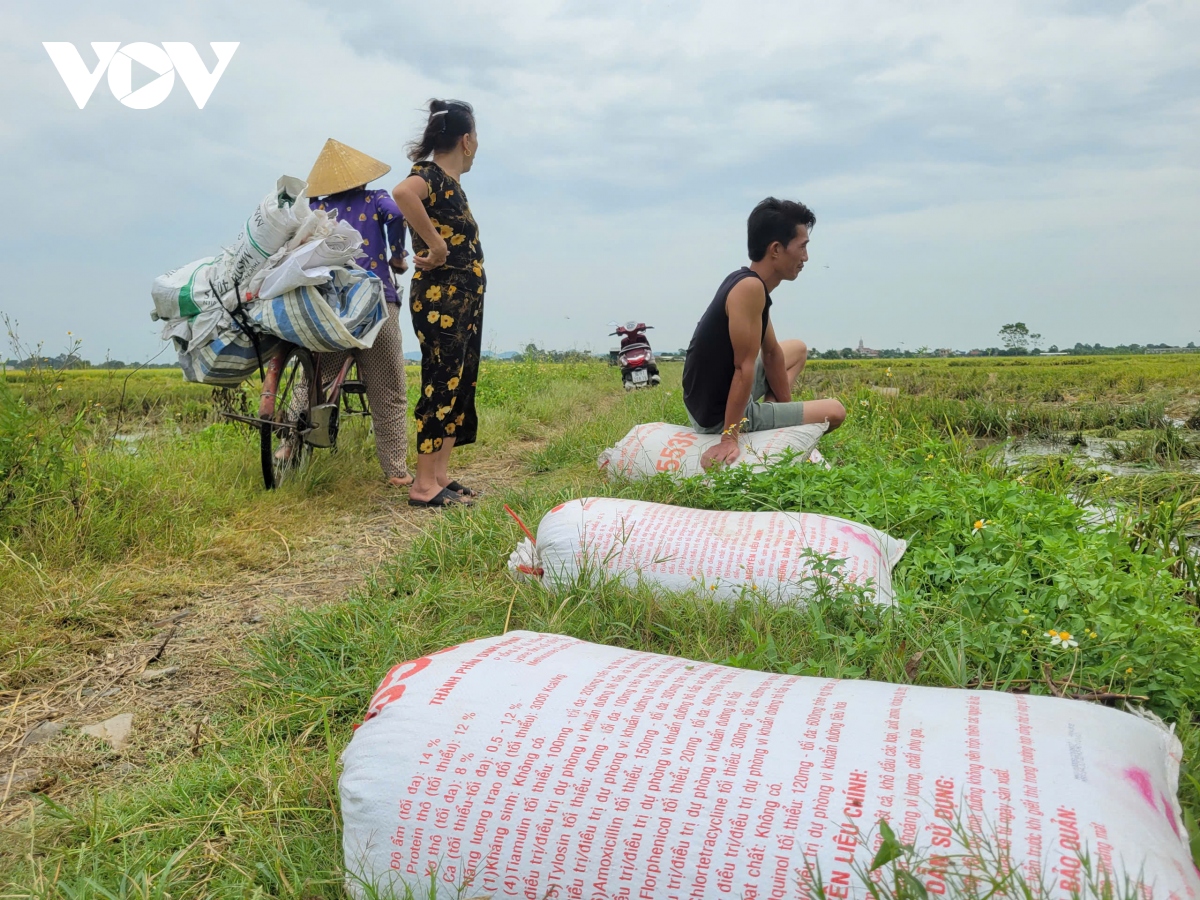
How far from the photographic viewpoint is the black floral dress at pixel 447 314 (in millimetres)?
3541

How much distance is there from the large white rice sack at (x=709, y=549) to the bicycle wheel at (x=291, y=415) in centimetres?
180

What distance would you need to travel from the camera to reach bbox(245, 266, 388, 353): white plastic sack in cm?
326

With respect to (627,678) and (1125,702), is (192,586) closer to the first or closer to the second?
(627,678)

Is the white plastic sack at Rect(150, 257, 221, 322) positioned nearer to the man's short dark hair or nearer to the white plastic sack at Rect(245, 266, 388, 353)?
the white plastic sack at Rect(245, 266, 388, 353)

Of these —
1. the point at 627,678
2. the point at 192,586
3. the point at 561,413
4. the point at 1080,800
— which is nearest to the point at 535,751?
the point at 627,678

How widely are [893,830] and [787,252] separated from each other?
2902mm

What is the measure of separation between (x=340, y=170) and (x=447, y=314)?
908mm

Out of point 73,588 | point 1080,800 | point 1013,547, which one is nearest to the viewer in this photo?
point 1080,800

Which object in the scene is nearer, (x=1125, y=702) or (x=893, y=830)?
(x=893, y=830)

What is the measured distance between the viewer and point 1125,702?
1417 mm

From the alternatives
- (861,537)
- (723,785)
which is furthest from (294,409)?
(723,785)

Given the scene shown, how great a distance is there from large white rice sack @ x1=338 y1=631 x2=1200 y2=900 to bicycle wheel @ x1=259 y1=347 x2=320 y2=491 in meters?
2.70

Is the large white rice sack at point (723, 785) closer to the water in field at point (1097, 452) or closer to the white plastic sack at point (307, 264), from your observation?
the white plastic sack at point (307, 264)

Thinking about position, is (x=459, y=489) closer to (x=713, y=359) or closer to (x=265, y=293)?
(x=265, y=293)
